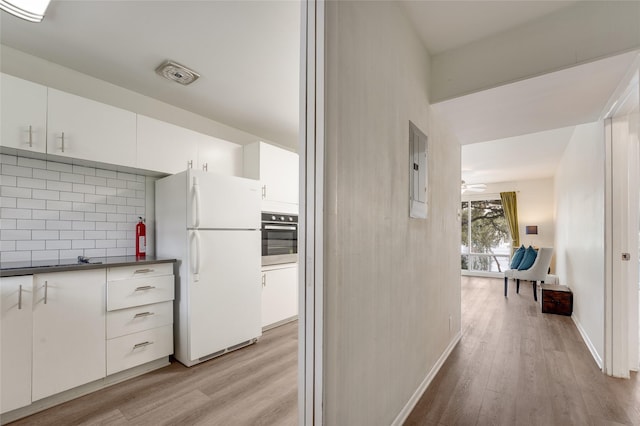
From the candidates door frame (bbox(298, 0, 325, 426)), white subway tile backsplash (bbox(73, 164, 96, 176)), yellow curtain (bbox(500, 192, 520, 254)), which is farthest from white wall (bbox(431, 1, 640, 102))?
yellow curtain (bbox(500, 192, 520, 254))

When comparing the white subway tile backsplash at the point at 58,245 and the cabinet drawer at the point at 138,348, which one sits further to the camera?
the white subway tile backsplash at the point at 58,245

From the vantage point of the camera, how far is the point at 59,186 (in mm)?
2311

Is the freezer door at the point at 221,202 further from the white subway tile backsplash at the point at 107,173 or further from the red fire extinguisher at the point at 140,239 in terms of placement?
the white subway tile backsplash at the point at 107,173

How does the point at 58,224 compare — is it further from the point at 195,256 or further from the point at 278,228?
the point at 278,228

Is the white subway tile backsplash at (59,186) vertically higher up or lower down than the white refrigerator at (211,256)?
higher up

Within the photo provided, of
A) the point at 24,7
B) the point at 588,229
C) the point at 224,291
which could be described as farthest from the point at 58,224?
the point at 588,229

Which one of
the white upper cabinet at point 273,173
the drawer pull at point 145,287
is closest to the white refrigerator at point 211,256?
the drawer pull at point 145,287

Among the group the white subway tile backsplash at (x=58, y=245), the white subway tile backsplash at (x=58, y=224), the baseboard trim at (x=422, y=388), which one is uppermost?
the white subway tile backsplash at (x=58, y=224)

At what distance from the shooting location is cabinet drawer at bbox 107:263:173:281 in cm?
216

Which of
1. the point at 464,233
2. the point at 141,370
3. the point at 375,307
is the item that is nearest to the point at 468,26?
the point at 375,307

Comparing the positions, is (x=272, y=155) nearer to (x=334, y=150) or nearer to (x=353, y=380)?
(x=334, y=150)

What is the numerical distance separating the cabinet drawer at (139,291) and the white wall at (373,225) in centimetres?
183

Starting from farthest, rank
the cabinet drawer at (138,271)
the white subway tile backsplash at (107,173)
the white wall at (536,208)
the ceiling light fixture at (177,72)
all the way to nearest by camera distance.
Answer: the white wall at (536,208)
the white subway tile backsplash at (107,173)
the ceiling light fixture at (177,72)
the cabinet drawer at (138,271)

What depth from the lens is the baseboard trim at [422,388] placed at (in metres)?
1.69
